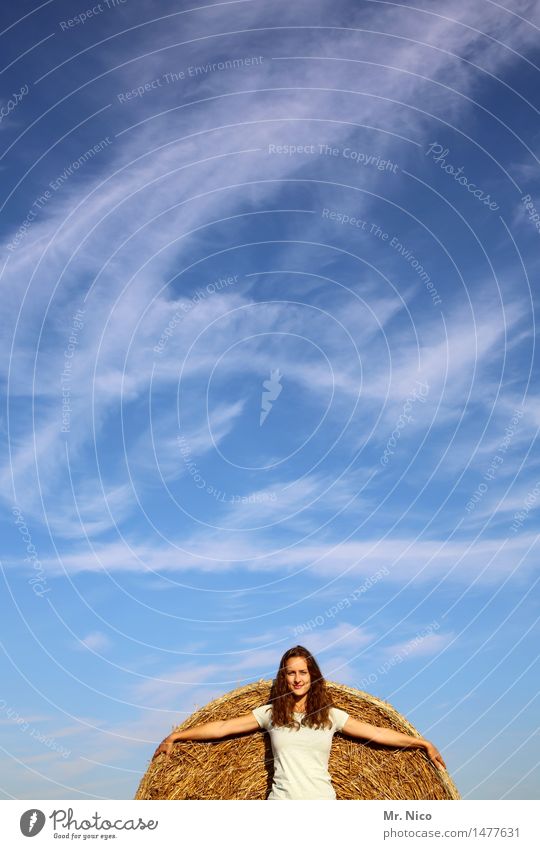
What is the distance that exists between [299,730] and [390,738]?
6.86 feet

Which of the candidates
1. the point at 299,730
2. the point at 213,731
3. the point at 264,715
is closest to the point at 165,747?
the point at 213,731

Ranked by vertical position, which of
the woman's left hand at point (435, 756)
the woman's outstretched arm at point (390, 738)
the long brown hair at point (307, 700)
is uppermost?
the long brown hair at point (307, 700)

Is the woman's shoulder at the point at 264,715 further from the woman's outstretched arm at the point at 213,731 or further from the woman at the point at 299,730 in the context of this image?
the woman's outstretched arm at the point at 213,731

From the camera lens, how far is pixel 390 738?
1181 centimetres

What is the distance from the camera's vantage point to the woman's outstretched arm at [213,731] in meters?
11.2

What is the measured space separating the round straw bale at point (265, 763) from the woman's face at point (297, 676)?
165 cm

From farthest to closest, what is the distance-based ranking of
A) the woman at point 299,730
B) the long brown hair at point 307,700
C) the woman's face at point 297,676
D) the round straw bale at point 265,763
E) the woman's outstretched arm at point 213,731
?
the round straw bale at point 265,763 < the woman's outstretched arm at point 213,731 < the woman's face at point 297,676 < the long brown hair at point 307,700 < the woman at point 299,730

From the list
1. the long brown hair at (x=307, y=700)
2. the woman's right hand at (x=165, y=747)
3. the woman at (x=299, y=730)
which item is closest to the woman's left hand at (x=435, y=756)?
the woman at (x=299, y=730)
